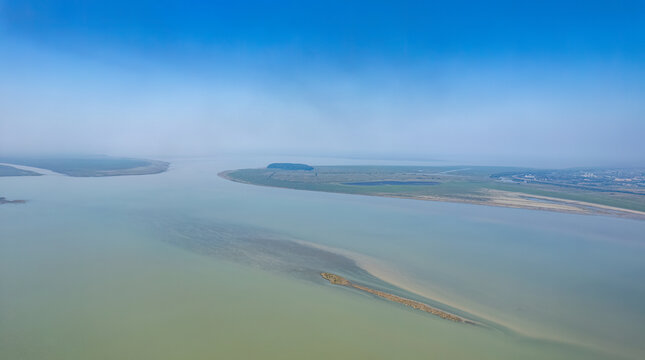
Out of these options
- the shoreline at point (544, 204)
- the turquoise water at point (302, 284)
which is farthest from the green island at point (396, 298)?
the shoreline at point (544, 204)

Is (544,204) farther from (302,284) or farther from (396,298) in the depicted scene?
(302,284)

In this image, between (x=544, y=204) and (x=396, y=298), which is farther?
(x=544, y=204)

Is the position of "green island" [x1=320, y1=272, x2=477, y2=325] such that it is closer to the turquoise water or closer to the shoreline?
the turquoise water

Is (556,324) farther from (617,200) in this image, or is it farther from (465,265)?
(617,200)

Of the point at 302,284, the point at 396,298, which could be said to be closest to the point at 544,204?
the point at 396,298

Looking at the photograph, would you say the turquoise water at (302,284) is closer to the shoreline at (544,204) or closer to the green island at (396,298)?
the green island at (396,298)

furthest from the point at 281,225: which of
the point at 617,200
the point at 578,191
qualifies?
the point at 578,191
